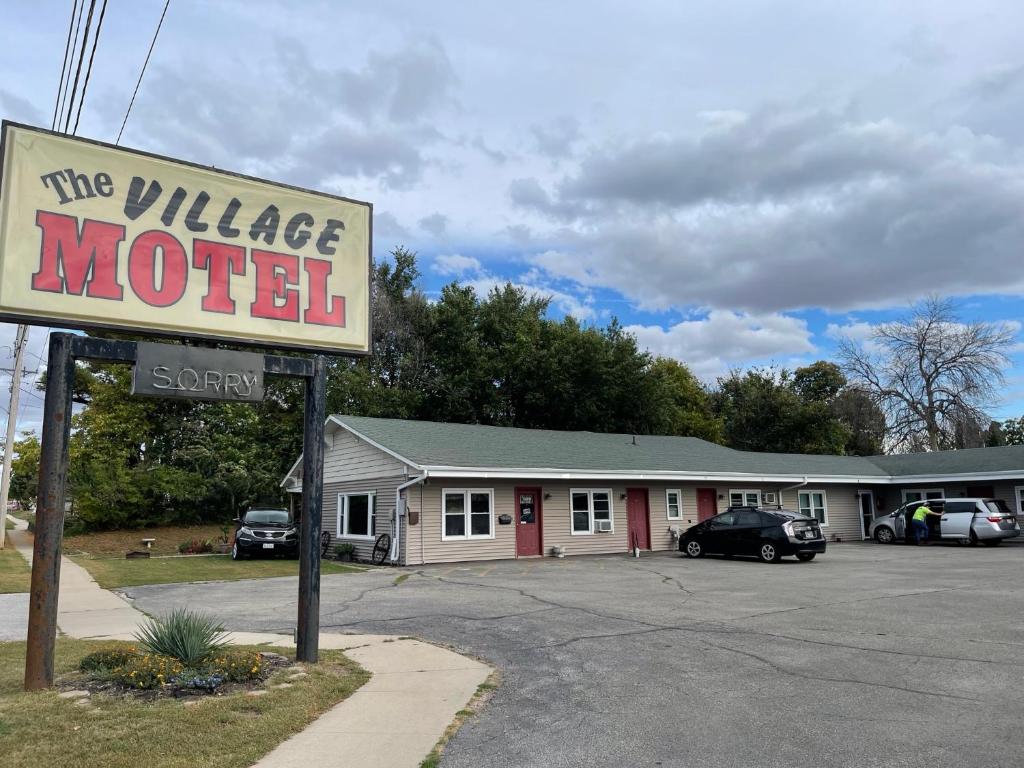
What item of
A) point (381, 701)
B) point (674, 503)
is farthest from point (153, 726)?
point (674, 503)

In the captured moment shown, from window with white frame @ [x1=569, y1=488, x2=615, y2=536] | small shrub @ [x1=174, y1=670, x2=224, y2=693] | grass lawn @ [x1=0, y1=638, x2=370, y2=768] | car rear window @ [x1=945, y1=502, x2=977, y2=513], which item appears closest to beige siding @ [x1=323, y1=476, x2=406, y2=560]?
window with white frame @ [x1=569, y1=488, x2=615, y2=536]

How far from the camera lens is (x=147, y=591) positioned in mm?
14641

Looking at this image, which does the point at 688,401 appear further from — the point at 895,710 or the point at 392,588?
the point at 895,710

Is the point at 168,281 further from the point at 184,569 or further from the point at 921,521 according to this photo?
the point at 921,521

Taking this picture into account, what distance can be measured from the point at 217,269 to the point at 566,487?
16.7m

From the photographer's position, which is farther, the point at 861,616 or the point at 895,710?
the point at 861,616

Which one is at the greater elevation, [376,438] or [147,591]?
[376,438]

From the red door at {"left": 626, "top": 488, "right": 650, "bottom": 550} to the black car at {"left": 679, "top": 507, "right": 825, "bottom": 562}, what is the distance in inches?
118

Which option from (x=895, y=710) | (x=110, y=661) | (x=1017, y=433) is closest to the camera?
(x=895, y=710)

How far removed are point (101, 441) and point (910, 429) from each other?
4686cm

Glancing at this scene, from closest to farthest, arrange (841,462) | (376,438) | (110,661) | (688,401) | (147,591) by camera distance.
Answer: (110,661)
(147,591)
(376,438)
(841,462)
(688,401)

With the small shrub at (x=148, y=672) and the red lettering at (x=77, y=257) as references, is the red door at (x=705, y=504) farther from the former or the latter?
the red lettering at (x=77, y=257)

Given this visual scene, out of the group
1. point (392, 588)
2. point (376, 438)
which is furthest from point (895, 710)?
point (376, 438)

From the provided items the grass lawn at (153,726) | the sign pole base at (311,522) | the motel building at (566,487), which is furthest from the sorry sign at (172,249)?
the motel building at (566,487)
